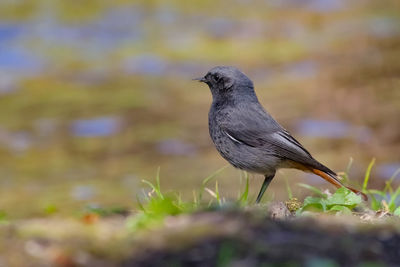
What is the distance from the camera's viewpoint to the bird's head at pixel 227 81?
6428 millimetres

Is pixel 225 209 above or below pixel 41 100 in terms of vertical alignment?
below

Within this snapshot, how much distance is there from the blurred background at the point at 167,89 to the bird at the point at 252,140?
150 cm

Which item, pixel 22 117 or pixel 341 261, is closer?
pixel 341 261

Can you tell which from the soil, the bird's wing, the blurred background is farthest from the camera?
the blurred background

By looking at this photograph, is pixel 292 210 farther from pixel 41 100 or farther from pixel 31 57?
pixel 31 57

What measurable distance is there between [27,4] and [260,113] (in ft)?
51.3

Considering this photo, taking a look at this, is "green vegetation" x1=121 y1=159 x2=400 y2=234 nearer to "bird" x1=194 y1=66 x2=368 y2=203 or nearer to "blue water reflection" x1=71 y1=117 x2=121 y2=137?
"bird" x1=194 y1=66 x2=368 y2=203

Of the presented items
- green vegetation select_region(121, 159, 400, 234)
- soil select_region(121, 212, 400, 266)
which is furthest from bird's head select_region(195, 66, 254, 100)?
soil select_region(121, 212, 400, 266)

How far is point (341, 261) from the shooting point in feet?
12.5

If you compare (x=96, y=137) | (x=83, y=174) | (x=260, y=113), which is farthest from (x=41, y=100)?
(x=260, y=113)

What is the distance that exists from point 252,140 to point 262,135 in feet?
0.28

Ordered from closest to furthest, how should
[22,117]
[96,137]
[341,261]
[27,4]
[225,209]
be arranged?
[341,261]
[225,209]
[96,137]
[22,117]
[27,4]

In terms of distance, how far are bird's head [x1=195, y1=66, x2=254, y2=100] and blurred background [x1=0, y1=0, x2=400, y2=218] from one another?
1.47 m

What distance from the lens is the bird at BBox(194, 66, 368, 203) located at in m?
6.15
